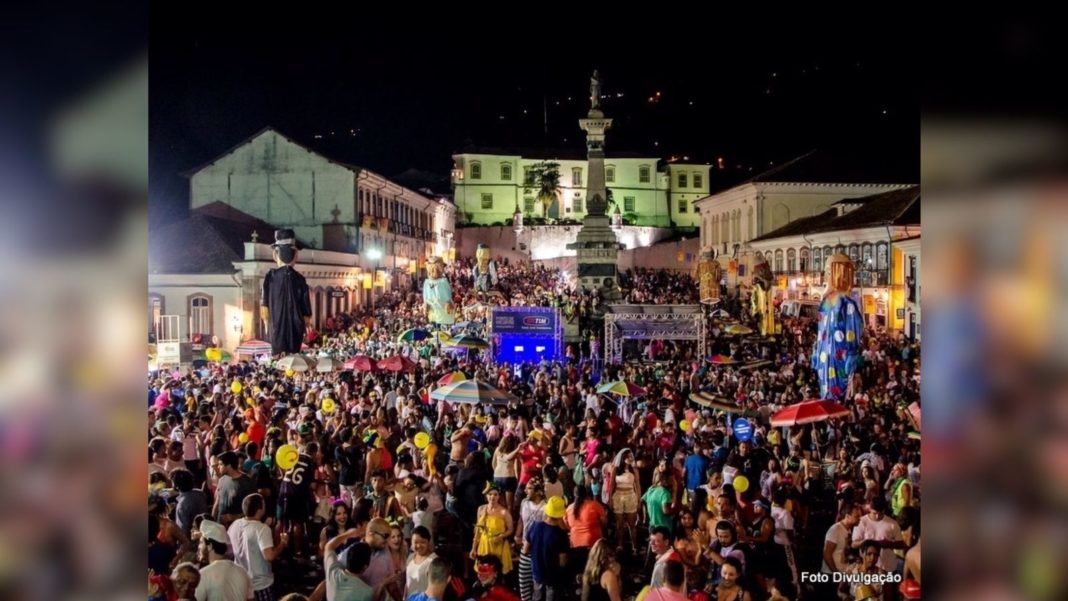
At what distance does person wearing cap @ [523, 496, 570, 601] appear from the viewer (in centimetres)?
648

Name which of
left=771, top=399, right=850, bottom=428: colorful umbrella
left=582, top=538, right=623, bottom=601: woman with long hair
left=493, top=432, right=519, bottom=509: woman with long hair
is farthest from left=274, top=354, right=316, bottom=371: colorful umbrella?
left=582, top=538, right=623, bottom=601: woman with long hair

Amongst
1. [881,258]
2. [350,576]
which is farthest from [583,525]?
[881,258]

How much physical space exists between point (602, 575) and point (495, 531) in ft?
4.40

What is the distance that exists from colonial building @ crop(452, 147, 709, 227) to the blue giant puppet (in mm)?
61663

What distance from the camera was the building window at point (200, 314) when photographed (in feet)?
86.8

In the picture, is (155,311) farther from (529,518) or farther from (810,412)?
(529,518)

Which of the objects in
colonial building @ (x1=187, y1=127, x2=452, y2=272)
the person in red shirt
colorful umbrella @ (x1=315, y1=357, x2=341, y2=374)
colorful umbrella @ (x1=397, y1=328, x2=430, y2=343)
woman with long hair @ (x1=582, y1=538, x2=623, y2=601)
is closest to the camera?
woman with long hair @ (x1=582, y1=538, x2=623, y2=601)

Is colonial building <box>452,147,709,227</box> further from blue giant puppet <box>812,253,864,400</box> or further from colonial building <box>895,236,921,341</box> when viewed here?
blue giant puppet <box>812,253,864,400</box>
